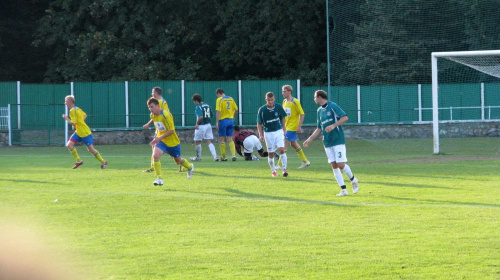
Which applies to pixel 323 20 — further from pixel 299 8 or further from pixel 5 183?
pixel 5 183

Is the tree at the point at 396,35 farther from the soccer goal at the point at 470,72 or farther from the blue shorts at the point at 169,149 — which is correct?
the blue shorts at the point at 169,149

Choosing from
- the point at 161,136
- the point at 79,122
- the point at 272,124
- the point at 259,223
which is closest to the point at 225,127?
the point at 79,122

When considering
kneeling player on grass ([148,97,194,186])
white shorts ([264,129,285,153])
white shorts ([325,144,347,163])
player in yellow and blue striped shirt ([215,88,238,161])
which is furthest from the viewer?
player in yellow and blue striped shirt ([215,88,238,161])

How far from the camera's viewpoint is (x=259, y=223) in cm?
990

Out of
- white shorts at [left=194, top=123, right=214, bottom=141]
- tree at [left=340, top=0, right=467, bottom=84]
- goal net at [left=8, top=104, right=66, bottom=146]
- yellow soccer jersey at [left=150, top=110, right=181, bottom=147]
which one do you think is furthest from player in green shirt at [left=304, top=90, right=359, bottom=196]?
goal net at [left=8, top=104, right=66, bottom=146]

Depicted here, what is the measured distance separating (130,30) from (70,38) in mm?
3253

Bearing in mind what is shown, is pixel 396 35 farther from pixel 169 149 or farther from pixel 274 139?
pixel 169 149

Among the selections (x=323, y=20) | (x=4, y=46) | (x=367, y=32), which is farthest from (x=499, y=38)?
(x=4, y=46)

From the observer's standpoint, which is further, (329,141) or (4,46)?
(4,46)

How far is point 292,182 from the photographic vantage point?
48.8 ft

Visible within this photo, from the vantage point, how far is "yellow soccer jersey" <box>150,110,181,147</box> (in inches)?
566

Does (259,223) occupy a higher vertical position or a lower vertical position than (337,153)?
lower

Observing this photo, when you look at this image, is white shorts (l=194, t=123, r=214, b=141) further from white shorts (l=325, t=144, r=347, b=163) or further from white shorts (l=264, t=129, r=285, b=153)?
white shorts (l=325, t=144, r=347, b=163)

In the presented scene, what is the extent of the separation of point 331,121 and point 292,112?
4.68 metres
